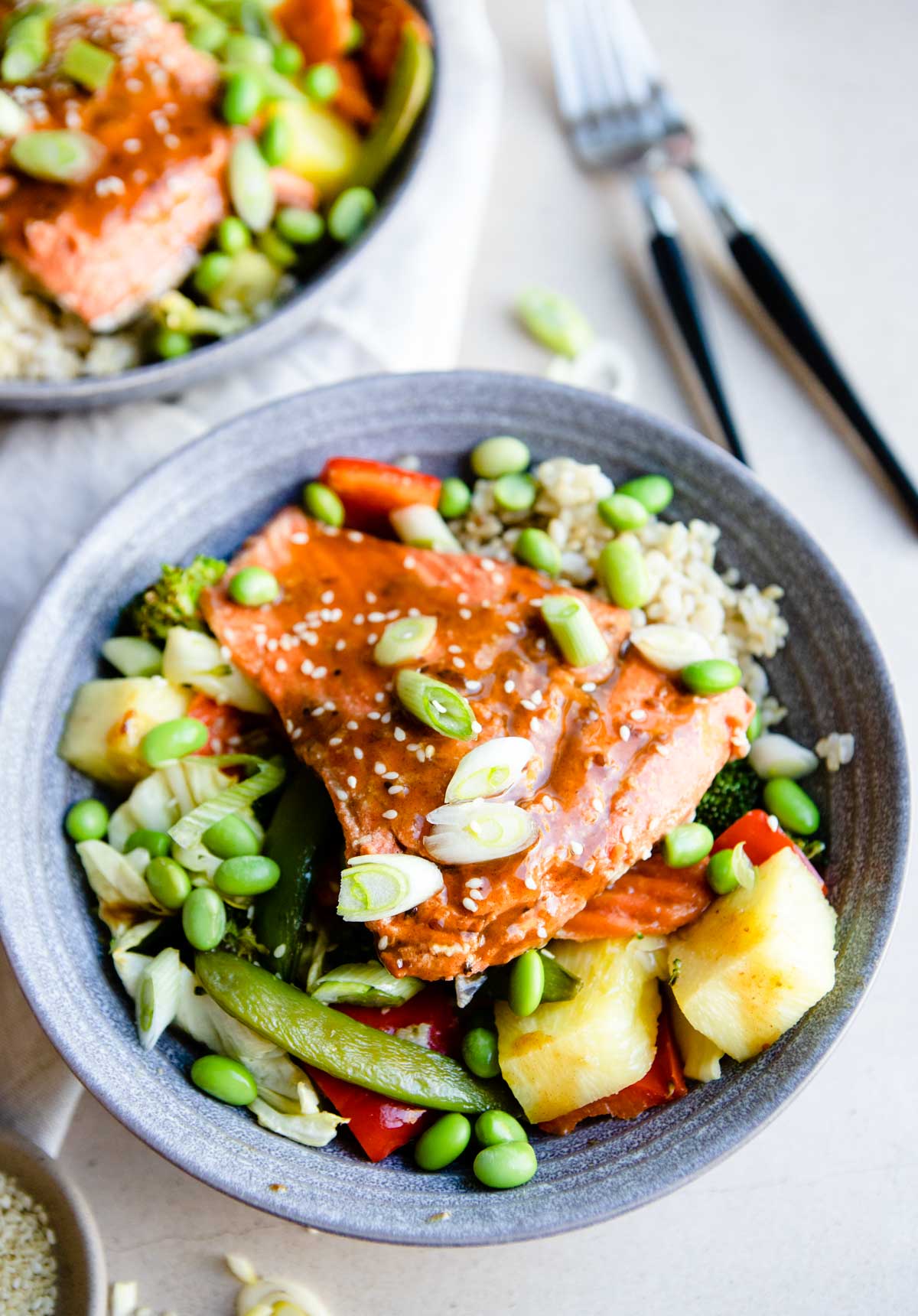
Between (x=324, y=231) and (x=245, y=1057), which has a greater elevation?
(x=324, y=231)

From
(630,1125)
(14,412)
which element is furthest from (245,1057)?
(14,412)

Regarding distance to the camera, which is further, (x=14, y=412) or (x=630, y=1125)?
(x=14, y=412)

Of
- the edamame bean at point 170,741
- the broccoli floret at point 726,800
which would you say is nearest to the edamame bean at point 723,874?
the broccoli floret at point 726,800

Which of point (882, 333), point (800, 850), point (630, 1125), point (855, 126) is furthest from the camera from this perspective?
point (855, 126)

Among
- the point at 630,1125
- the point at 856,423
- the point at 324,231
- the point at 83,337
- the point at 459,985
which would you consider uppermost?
the point at 324,231

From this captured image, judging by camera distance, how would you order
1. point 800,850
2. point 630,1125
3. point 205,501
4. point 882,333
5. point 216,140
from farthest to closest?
1. point 882,333
2. point 216,140
3. point 205,501
4. point 800,850
5. point 630,1125

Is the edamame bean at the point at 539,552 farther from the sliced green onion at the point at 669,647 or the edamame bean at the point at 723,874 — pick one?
the edamame bean at the point at 723,874

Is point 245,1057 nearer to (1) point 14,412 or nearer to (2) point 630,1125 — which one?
(2) point 630,1125

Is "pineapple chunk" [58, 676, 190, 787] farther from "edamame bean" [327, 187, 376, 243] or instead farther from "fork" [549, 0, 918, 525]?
"fork" [549, 0, 918, 525]
